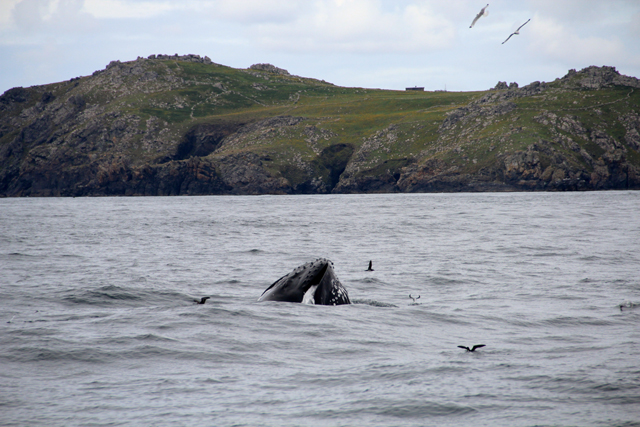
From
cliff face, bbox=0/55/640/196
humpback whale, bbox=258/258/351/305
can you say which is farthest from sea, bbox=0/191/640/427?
cliff face, bbox=0/55/640/196

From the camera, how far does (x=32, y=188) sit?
7160 inches

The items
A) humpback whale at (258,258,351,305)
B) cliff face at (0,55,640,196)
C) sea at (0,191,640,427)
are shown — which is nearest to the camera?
sea at (0,191,640,427)

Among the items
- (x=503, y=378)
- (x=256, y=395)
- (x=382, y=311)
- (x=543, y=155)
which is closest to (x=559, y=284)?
(x=382, y=311)

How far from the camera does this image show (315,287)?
1343 cm

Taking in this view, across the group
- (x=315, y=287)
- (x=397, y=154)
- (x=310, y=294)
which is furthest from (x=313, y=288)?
(x=397, y=154)

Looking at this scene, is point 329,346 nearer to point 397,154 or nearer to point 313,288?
point 313,288

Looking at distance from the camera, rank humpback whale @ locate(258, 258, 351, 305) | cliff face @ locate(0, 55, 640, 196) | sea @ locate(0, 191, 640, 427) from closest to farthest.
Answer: sea @ locate(0, 191, 640, 427), humpback whale @ locate(258, 258, 351, 305), cliff face @ locate(0, 55, 640, 196)

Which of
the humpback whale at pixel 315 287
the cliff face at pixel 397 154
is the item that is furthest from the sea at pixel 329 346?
the cliff face at pixel 397 154

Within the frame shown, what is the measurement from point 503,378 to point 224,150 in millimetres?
187646

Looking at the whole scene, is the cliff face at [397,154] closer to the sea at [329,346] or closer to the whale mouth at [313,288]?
the sea at [329,346]

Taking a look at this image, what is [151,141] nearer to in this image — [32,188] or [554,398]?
[32,188]

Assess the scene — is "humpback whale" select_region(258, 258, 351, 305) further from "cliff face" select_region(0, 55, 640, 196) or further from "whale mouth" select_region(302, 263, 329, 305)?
"cliff face" select_region(0, 55, 640, 196)

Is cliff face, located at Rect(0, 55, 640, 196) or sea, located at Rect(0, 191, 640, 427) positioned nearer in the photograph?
sea, located at Rect(0, 191, 640, 427)

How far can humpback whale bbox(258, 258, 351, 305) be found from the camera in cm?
1326
